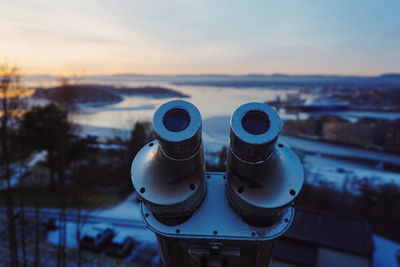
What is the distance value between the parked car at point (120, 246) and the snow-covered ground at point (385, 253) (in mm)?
6303

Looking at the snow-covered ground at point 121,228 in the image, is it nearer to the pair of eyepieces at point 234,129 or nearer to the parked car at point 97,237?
the parked car at point 97,237

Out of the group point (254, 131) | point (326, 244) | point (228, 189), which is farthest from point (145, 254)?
point (254, 131)

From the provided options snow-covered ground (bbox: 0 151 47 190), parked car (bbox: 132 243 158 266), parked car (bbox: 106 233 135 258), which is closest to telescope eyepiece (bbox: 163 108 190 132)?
parked car (bbox: 132 243 158 266)

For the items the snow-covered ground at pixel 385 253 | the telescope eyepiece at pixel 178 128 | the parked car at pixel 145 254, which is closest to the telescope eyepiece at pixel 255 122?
the telescope eyepiece at pixel 178 128

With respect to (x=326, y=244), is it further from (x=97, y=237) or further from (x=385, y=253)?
(x=97, y=237)

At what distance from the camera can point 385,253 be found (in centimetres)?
643

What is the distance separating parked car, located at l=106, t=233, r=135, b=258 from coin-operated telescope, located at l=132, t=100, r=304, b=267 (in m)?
5.93

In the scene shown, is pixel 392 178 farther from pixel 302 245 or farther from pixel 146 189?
pixel 146 189

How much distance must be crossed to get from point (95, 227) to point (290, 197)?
289 inches

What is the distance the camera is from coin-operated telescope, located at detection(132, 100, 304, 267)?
3.13 ft

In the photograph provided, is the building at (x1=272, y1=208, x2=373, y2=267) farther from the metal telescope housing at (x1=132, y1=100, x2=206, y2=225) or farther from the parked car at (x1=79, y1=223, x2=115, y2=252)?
the metal telescope housing at (x1=132, y1=100, x2=206, y2=225)

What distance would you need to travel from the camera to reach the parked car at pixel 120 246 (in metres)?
6.18

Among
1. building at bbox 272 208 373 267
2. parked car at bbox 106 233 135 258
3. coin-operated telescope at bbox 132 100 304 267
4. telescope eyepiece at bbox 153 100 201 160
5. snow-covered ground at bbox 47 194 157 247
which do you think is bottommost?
snow-covered ground at bbox 47 194 157 247

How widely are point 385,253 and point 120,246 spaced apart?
7096 millimetres
